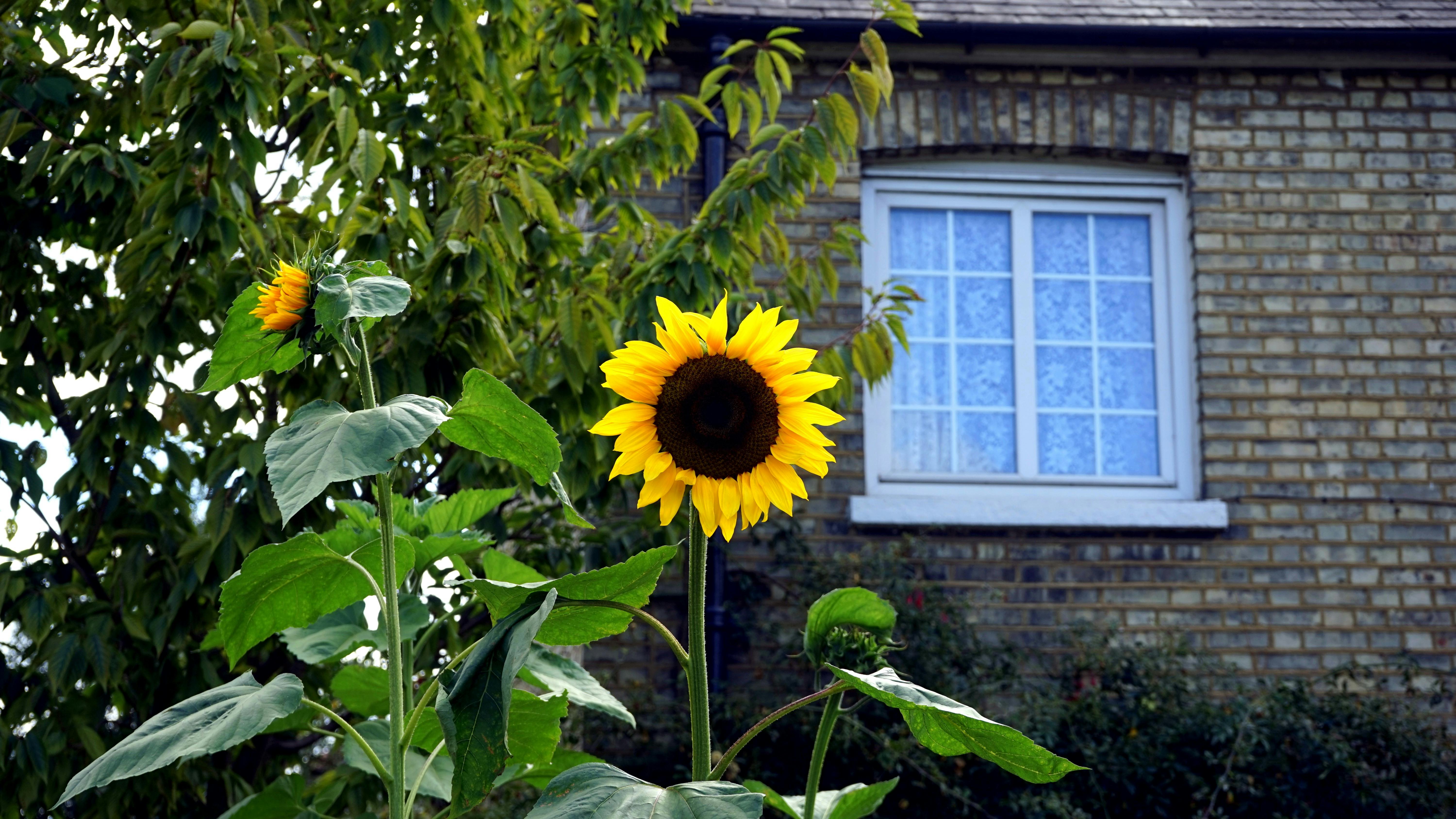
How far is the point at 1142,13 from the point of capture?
543cm

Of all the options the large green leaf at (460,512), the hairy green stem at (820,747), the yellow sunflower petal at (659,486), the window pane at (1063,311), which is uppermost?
the window pane at (1063,311)

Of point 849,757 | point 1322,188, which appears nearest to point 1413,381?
point 1322,188

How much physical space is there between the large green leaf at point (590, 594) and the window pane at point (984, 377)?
4.49 metres

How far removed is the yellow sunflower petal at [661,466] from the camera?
3.76ft

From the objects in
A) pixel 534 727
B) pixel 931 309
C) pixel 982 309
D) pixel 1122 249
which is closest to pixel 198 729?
pixel 534 727

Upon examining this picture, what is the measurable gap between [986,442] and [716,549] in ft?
4.82

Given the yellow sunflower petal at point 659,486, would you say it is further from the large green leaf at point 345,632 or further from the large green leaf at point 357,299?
the large green leaf at point 345,632

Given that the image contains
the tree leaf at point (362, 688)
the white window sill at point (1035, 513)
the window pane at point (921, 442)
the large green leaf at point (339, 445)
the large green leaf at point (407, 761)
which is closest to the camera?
the large green leaf at point (339, 445)

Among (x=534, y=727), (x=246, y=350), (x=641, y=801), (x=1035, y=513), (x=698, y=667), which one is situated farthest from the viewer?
(x=1035, y=513)

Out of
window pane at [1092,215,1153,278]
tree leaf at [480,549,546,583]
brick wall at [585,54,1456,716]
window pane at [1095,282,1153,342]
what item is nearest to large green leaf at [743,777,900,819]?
tree leaf at [480,549,546,583]

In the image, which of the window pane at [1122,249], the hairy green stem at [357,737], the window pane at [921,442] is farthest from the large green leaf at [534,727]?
the window pane at [1122,249]

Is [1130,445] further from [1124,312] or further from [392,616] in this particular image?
[392,616]

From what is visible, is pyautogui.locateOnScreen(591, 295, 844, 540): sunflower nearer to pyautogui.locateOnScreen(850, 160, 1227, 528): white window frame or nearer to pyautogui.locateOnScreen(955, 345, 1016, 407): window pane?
pyautogui.locateOnScreen(850, 160, 1227, 528): white window frame

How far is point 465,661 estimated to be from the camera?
916 millimetres
